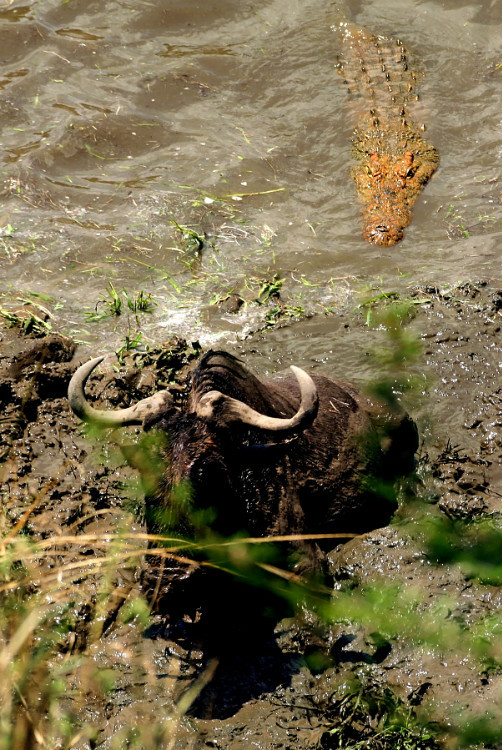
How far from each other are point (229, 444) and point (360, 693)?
171 cm

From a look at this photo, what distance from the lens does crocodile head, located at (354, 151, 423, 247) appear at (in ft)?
29.7

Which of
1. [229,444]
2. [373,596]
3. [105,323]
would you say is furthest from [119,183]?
[373,596]

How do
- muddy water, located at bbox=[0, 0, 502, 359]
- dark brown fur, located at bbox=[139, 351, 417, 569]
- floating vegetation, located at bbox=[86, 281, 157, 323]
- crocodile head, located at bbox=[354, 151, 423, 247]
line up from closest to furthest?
1. dark brown fur, located at bbox=[139, 351, 417, 569]
2. floating vegetation, located at bbox=[86, 281, 157, 323]
3. muddy water, located at bbox=[0, 0, 502, 359]
4. crocodile head, located at bbox=[354, 151, 423, 247]

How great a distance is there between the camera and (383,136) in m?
10.3

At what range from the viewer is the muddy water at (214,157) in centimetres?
854

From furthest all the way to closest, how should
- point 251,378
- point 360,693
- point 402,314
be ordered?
1. point 402,314
2. point 251,378
3. point 360,693

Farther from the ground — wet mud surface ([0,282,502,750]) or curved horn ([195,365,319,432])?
curved horn ([195,365,319,432])

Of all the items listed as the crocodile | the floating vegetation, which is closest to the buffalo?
the floating vegetation

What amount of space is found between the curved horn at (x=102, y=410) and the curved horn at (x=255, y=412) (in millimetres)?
297

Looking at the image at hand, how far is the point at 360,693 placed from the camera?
4.80m

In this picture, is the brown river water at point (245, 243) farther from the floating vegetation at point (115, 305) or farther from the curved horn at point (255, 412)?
the curved horn at point (255, 412)

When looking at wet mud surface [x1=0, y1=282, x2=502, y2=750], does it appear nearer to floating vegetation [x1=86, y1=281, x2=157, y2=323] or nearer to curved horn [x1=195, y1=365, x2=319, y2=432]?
floating vegetation [x1=86, y1=281, x2=157, y2=323]

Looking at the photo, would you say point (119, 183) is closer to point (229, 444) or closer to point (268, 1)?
point (268, 1)

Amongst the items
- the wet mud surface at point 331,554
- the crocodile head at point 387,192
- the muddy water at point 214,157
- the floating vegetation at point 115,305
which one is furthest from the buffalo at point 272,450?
the crocodile head at point 387,192
